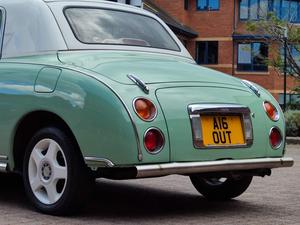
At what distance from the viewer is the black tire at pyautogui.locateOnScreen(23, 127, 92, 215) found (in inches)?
208

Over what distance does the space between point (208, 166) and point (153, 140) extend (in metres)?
0.51

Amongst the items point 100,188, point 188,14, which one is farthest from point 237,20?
point 100,188

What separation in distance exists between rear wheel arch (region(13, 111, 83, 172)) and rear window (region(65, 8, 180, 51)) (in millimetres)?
826

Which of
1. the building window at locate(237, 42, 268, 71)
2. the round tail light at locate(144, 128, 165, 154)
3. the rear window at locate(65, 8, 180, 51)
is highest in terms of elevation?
the rear window at locate(65, 8, 180, 51)

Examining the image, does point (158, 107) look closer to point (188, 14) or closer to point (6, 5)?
point (6, 5)

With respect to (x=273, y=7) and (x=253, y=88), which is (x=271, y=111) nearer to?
(x=253, y=88)

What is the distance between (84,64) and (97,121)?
644 millimetres

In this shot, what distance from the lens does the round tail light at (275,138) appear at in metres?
5.75

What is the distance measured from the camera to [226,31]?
4281 centimetres

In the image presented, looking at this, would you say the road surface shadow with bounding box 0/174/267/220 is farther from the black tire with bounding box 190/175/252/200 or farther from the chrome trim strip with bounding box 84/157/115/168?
the chrome trim strip with bounding box 84/157/115/168

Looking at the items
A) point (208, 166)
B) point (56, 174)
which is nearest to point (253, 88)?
point (208, 166)

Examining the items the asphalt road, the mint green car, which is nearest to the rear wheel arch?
the mint green car

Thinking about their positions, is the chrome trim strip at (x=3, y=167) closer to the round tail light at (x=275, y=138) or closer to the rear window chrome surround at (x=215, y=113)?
the rear window chrome surround at (x=215, y=113)

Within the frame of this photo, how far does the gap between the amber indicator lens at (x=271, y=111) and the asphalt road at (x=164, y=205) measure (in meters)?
0.83
